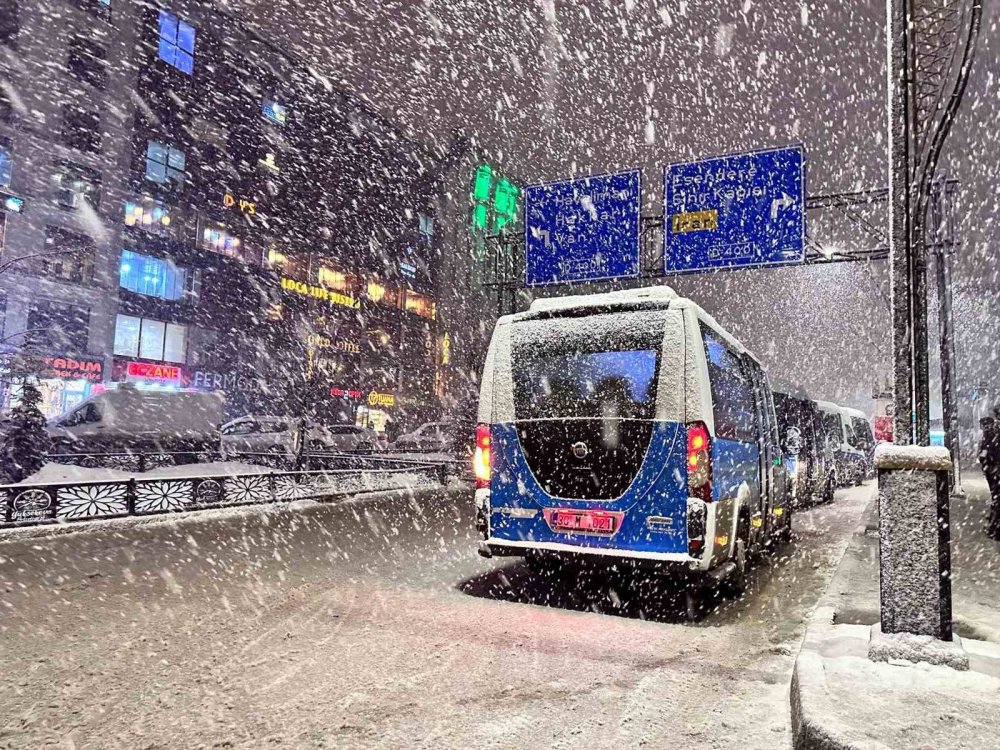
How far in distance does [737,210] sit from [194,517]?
1300 cm

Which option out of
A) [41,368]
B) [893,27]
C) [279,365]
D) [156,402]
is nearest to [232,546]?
[893,27]

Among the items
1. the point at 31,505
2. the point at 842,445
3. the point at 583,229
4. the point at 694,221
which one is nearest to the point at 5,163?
the point at 583,229

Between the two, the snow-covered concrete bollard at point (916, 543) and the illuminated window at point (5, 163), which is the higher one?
the illuminated window at point (5, 163)

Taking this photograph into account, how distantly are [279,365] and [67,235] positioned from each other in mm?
14630

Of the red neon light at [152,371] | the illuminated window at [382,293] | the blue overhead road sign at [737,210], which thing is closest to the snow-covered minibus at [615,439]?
the blue overhead road sign at [737,210]

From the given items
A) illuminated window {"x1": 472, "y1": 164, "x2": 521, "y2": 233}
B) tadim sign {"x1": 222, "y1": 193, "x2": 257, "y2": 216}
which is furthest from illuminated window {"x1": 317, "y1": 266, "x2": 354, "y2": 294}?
illuminated window {"x1": 472, "y1": 164, "x2": 521, "y2": 233}

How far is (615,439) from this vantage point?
645 centimetres

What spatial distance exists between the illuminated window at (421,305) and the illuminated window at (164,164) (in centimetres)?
2210

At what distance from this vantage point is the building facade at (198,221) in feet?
103

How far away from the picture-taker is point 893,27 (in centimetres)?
473

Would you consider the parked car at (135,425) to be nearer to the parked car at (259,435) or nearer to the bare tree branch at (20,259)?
the parked car at (259,435)

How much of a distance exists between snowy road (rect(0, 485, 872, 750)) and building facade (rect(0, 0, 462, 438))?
1744cm

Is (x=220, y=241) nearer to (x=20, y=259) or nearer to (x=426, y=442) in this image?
(x=426, y=442)

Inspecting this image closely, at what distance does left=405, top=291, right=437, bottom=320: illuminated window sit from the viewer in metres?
58.1
